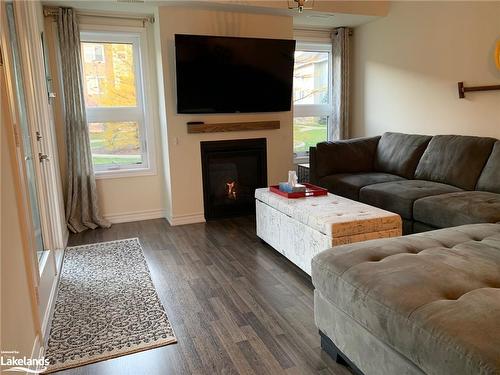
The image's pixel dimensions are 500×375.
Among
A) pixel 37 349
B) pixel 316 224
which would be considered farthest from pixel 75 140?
pixel 316 224

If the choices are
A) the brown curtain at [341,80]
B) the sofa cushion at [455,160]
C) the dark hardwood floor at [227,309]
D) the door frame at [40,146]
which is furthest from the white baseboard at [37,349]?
the brown curtain at [341,80]

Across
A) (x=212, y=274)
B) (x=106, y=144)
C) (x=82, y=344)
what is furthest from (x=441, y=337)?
(x=106, y=144)

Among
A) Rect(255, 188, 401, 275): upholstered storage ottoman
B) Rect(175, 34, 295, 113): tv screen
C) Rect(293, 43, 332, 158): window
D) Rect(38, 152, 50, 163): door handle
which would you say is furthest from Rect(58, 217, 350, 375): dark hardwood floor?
Rect(293, 43, 332, 158): window

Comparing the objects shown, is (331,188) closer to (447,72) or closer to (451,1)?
(447,72)

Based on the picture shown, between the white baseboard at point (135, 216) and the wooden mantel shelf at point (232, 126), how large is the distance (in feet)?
Answer: 3.90

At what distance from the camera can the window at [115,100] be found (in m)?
4.46

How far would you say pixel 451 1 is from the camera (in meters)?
3.98

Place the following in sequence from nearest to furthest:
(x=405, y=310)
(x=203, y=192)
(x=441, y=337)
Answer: (x=441, y=337) → (x=405, y=310) → (x=203, y=192)

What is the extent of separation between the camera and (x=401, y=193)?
136 inches

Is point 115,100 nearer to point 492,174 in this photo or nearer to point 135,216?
point 135,216

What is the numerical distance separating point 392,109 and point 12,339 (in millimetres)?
4618

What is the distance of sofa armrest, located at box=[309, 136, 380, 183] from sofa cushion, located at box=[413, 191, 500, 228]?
131cm

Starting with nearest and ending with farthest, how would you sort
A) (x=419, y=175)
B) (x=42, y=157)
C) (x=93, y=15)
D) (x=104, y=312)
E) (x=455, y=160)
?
(x=104, y=312)
(x=42, y=157)
(x=455, y=160)
(x=419, y=175)
(x=93, y=15)

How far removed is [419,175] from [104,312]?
10.6 ft
